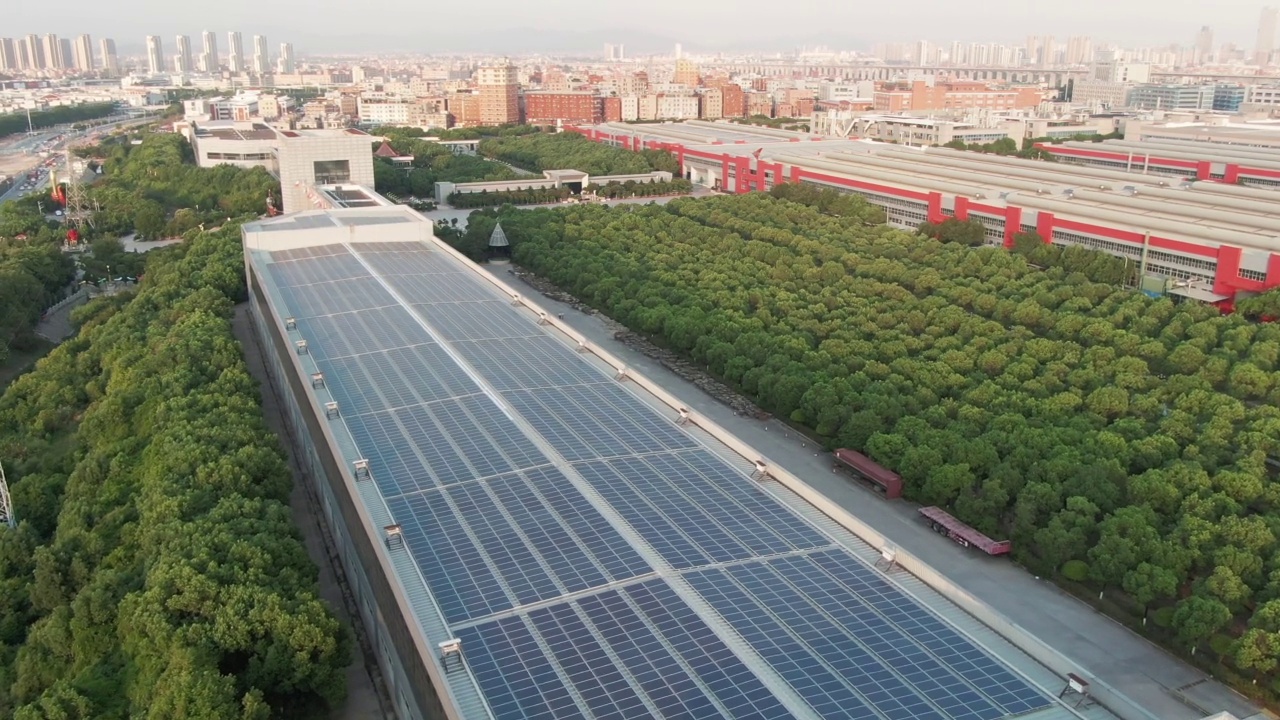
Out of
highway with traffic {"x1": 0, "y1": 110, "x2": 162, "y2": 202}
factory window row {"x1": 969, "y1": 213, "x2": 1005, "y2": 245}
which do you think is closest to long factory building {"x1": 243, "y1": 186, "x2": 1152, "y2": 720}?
factory window row {"x1": 969, "y1": 213, "x2": 1005, "y2": 245}

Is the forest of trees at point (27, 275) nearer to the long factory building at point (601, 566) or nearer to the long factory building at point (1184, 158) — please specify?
the long factory building at point (601, 566)

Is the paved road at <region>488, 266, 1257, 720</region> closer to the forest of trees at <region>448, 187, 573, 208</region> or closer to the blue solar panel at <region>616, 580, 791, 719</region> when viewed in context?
the blue solar panel at <region>616, 580, 791, 719</region>

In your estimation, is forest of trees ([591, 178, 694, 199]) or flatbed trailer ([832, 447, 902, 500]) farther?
forest of trees ([591, 178, 694, 199])

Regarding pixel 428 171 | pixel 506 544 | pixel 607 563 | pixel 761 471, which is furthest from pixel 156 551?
pixel 428 171

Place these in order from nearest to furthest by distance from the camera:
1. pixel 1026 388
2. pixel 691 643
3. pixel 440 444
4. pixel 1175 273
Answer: pixel 691 643
pixel 440 444
pixel 1026 388
pixel 1175 273

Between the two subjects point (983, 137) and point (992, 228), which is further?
point (983, 137)

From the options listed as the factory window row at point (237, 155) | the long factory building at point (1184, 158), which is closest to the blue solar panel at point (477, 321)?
the factory window row at point (237, 155)

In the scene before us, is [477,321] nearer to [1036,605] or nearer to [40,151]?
[1036,605]
